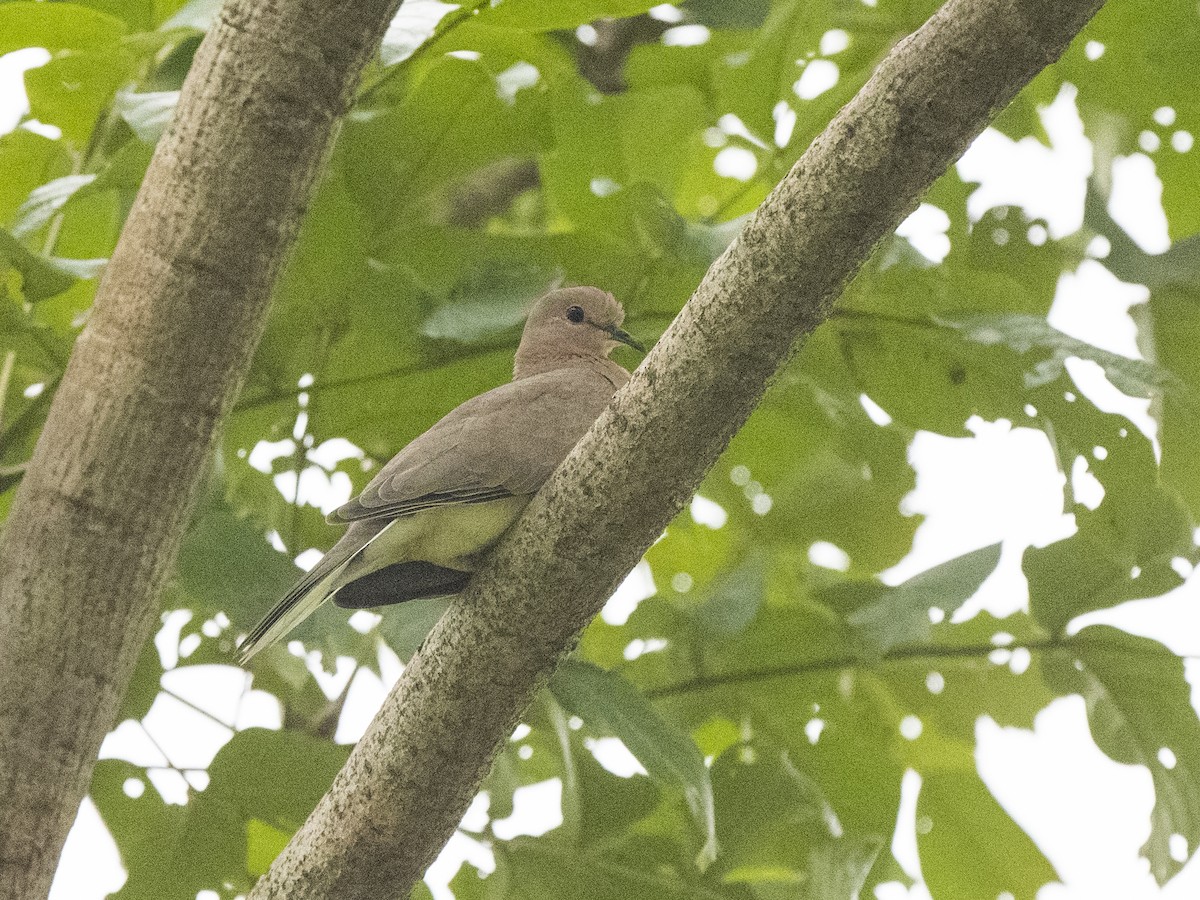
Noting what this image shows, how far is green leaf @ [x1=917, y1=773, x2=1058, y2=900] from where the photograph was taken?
129 inches

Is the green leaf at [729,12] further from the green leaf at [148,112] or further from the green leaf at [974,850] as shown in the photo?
the green leaf at [974,850]

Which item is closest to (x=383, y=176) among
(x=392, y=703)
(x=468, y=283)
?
(x=468, y=283)

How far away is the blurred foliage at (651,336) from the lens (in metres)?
2.90

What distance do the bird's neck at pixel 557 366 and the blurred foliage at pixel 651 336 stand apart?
0.15m

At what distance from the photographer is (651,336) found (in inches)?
130

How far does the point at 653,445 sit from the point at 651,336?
137cm

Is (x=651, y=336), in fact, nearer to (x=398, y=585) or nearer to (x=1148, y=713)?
(x=398, y=585)

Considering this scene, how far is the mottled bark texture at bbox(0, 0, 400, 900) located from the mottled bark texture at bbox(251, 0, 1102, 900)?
460 millimetres

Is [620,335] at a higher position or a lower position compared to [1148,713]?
higher

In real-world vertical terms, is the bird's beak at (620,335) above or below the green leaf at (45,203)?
below

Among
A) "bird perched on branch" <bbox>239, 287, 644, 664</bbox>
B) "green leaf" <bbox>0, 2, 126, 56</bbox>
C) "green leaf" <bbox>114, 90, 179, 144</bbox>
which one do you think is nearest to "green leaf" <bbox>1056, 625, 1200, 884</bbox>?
"bird perched on branch" <bbox>239, 287, 644, 664</bbox>

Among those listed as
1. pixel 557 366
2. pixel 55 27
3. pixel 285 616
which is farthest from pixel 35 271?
pixel 557 366

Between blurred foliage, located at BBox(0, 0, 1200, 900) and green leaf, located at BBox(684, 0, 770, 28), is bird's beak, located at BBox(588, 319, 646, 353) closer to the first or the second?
blurred foliage, located at BBox(0, 0, 1200, 900)

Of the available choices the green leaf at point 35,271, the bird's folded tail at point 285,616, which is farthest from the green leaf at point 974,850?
the green leaf at point 35,271
